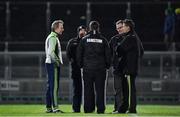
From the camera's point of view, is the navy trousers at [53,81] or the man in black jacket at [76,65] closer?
the navy trousers at [53,81]

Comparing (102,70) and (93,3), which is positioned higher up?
(93,3)

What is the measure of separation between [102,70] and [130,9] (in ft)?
41.7

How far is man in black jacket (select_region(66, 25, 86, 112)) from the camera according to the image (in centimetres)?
1688

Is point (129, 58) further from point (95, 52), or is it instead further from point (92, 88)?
point (92, 88)

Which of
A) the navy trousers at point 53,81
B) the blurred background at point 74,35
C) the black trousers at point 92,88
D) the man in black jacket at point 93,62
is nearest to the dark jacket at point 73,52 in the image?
the navy trousers at point 53,81

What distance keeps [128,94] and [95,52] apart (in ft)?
3.94

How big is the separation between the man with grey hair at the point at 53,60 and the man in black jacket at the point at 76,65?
0.39m

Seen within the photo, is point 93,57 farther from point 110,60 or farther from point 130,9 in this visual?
point 130,9

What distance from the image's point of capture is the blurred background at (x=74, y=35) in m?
23.1

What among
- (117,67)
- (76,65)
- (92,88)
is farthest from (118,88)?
(76,65)

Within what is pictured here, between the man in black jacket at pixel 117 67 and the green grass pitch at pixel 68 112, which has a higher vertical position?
the man in black jacket at pixel 117 67

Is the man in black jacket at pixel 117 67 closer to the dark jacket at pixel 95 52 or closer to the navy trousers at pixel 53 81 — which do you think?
the dark jacket at pixel 95 52

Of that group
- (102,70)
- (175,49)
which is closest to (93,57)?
(102,70)

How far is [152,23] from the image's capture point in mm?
29641
